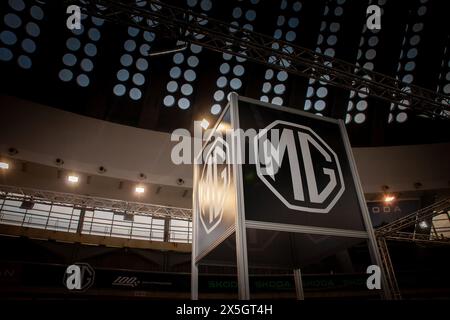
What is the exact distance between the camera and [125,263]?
16.5m

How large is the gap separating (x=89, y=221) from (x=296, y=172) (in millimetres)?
18123

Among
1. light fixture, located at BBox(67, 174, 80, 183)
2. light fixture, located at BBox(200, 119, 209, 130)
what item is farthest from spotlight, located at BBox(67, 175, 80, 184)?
light fixture, located at BBox(200, 119, 209, 130)

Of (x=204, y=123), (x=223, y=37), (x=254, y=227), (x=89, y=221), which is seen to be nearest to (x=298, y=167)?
(x=254, y=227)

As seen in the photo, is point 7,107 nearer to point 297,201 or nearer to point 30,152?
point 30,152

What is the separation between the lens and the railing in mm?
16166

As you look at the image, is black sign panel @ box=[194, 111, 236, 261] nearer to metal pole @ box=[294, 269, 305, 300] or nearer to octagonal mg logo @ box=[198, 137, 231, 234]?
octagonal mg logo @ box=[198, 137, 231, 234]

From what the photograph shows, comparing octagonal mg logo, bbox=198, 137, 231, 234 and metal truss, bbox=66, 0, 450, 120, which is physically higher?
metal truss, bbox=66, 0, 450, 120

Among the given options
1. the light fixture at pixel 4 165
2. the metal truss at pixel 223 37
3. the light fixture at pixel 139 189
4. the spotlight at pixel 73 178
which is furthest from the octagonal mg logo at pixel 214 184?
the light fixture at pixel 4 165

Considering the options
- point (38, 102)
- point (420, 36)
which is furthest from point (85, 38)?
point (420, 36)

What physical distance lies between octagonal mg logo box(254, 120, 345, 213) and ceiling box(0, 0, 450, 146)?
12182 millimetres

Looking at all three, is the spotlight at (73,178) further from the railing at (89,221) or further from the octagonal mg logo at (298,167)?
the octagonal mg logo at (298,167)

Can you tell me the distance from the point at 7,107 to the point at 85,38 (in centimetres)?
430

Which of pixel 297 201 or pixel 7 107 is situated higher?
pixel 7 107

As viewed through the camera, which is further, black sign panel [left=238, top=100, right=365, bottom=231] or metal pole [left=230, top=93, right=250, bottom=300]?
black sign panel [left=238, top=100, right=365, bottom=231]
